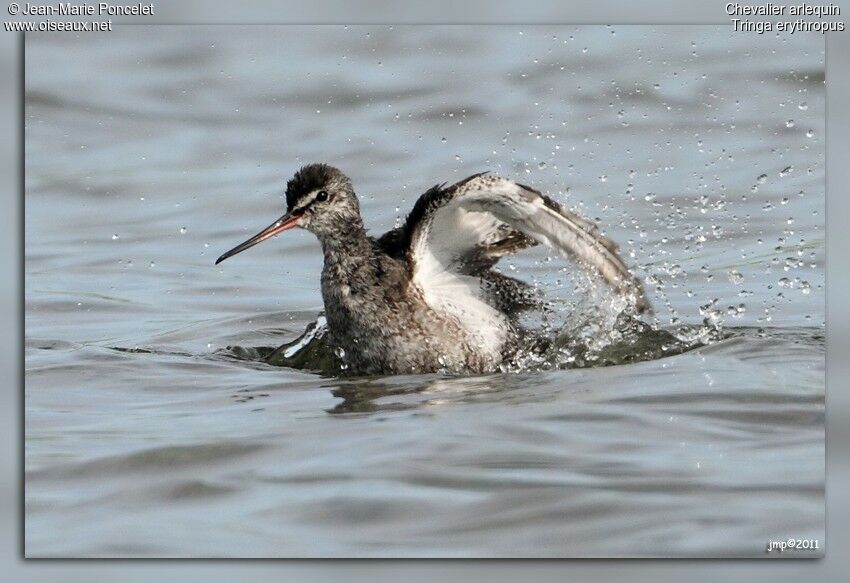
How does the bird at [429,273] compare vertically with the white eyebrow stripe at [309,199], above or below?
below

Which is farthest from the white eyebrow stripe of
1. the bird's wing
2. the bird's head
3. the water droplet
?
the water droplet

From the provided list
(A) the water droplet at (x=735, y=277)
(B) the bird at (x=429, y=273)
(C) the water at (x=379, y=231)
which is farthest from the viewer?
(A) the water droplet at (x=735, y=277)

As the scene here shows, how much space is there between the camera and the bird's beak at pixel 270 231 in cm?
980

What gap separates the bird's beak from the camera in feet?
32.1

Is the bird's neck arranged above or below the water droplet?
above

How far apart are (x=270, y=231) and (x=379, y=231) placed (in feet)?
10.2

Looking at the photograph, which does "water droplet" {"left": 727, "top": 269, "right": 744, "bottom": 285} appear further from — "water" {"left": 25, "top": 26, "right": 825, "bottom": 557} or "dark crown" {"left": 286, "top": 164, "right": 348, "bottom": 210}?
"dark crown" {"left": 286, "top": 164, "right": 348, "bottom": 210}

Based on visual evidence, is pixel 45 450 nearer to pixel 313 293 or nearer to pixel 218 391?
pixel 218 391

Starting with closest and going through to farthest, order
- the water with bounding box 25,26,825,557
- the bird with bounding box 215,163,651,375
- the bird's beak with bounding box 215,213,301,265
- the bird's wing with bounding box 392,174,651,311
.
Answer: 1. the water with bounding box 25,26,825,557
2. the bird's wing with bounding box 392,174,651,311
3. the bird with bounding box 215,163,651,375
4. the bird's beak with bounding box 215,213,301,265

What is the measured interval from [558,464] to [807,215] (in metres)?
3.58

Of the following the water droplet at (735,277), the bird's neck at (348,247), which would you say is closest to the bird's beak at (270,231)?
the bird's neck at (348,247)

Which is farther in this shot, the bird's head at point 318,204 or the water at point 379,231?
the bird's head at point 318,204

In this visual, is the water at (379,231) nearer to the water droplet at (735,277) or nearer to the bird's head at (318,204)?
the water droplet at (735,277)

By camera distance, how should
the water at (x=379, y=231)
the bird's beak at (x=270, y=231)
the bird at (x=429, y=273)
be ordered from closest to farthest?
the water at (x=379, y=231) < the bird at (x=429, y=273) < the bird's beak at (x=270, y=231)
